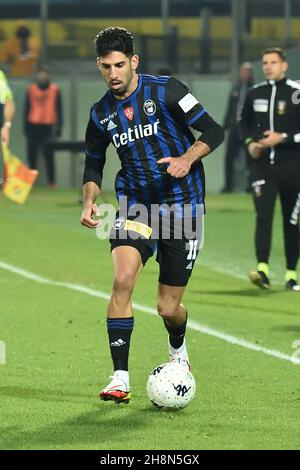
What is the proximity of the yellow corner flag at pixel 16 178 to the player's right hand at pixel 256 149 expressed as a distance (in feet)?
28.2

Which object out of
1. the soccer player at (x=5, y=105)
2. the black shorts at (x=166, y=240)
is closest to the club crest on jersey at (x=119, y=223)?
the black shorts at (x=166, y=240)

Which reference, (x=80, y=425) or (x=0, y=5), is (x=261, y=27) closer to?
(x=0, y=5)

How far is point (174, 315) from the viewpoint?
8.69 m

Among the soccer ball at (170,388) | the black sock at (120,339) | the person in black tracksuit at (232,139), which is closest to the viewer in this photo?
the soccer ball at (170,388)

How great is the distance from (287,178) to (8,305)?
320 centimetres

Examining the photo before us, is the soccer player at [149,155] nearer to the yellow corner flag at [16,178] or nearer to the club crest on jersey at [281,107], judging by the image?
the club crest on jersey at [281,107]

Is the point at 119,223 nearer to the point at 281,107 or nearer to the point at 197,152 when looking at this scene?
the point at 197,152

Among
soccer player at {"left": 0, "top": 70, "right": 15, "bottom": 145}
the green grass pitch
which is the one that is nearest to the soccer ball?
the green grass pitch

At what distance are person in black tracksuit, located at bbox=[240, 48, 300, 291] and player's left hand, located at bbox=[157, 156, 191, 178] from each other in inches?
235

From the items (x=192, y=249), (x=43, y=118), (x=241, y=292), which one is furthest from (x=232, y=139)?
(x=192, y=249)

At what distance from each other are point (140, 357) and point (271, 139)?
4.80 meters

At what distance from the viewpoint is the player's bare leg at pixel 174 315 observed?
8.63 meters
